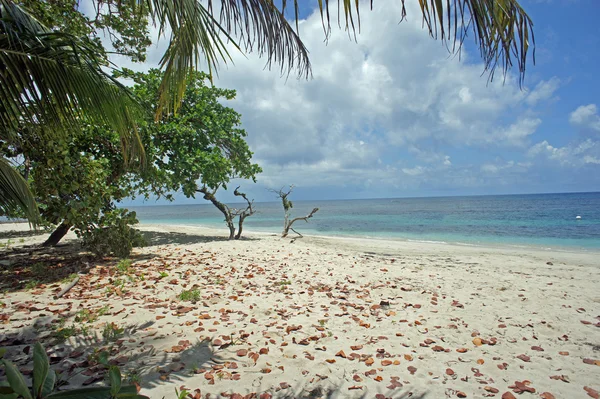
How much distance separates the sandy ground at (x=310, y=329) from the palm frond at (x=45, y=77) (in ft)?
7.81

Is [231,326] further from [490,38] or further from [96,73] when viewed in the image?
[490,38]

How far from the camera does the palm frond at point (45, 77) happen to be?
9.25 feet

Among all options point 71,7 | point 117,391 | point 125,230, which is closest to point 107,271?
point 125,230

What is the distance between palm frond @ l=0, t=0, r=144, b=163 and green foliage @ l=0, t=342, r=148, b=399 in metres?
2.53

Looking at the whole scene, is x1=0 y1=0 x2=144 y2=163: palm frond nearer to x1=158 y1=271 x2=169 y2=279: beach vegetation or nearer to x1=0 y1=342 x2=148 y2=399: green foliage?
x1=0 y1=342 x2=148 y2=399: green foliage

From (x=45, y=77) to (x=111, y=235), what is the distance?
5125mm

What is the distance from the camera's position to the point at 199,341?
370 cm

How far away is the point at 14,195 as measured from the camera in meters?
4.00

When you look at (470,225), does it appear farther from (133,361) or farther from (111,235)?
(133,361)

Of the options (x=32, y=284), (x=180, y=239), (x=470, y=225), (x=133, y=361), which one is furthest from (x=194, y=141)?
(x=470, y=225)

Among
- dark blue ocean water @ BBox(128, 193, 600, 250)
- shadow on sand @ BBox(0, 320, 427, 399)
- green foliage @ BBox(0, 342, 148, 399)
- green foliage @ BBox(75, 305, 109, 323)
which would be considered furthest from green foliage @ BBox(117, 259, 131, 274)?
dark blue ocean water @ BBox(128, 193, 600, 250)

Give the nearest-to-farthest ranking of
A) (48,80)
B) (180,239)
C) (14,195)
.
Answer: (48,80), (14,195), (180,239)

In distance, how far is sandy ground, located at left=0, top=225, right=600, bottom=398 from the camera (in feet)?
9.84

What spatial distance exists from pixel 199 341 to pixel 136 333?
0.81m
